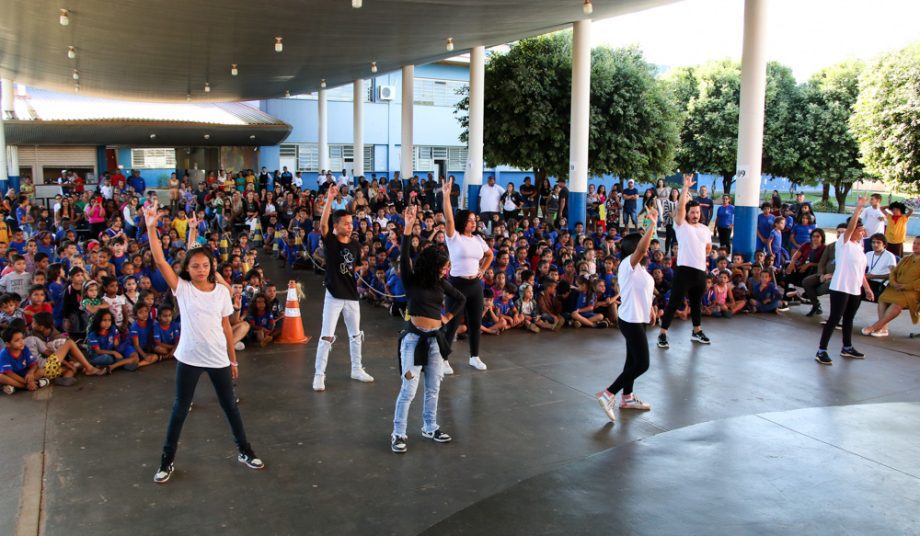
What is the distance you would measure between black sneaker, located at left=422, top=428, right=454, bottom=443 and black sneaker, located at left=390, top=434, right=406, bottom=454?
29 cm

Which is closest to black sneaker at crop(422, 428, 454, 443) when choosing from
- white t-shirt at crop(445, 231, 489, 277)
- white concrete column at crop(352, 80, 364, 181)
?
white t-shirt at crop(445, 231, 489, 277)

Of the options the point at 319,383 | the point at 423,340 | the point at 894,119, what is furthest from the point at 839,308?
the point at 894,119

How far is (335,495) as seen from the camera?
15.9ft

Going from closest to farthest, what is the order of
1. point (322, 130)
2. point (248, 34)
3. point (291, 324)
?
point (291, 324) < point (248, 34) < point (322, 130)

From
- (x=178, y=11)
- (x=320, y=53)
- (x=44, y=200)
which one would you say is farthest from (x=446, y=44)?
(x=44, y=200)

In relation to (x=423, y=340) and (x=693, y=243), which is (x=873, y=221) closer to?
Result: (x=693, y=243)

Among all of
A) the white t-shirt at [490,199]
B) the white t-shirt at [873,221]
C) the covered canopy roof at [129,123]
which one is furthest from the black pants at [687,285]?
the covered canopy roof at [129,123]

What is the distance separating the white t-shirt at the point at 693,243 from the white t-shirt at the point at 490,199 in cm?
966

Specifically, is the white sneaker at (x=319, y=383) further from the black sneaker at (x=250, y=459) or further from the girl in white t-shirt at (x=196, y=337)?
the girl in white t-shirt at (x=196, y=337)

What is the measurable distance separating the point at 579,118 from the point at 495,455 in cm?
1218

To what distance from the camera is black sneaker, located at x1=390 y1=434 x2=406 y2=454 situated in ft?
18.3

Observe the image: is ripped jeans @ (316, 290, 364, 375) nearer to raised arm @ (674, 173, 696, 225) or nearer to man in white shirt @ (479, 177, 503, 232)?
raised arm @ (674, 173, 696, 225)

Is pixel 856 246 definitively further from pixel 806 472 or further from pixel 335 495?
pixel 335 495

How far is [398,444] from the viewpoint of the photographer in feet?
18.3
